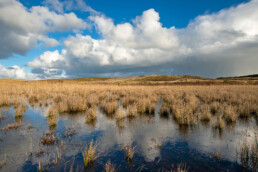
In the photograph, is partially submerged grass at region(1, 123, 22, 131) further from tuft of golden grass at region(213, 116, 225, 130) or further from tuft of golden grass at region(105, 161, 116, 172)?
tuft of golden grass at region(213, 116, 225, 130)

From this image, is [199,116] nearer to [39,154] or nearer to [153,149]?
[153,149]

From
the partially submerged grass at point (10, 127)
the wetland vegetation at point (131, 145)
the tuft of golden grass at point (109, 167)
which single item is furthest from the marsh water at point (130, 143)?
the partially submerged grass at point (10, 127)

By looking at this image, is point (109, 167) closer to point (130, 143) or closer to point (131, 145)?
point (131, 145)

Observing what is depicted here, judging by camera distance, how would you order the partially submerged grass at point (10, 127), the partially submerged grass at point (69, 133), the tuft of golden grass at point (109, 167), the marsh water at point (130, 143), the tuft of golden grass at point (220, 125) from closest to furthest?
the tuft of golden grass at point (109, 167)
the marsh water at point (130, 143)
the partially submerged grass at point (69, 133)
the partially submerged grass at point (10, 127)
the tuft of golden grass at point (220, 125)

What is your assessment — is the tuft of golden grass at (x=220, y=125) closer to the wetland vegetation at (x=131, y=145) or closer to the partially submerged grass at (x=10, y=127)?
the wetland vegetation at (x=131, y=145)

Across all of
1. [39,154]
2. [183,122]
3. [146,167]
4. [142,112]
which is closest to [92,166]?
[146,167]

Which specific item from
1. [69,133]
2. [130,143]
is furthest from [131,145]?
[69,133]

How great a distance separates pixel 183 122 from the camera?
25.8ft

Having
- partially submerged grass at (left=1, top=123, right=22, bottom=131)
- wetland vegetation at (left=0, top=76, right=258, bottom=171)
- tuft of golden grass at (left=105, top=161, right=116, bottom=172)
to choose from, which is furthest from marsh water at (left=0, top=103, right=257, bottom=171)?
partially submerged grass at (left=1, top=123, right=22, bottom=131)

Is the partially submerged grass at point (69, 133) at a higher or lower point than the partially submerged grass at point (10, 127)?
lower

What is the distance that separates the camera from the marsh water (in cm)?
411

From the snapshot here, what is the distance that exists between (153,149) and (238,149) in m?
2.90

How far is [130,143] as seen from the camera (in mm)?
5484

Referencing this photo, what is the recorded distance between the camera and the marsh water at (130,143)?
13.5ft
